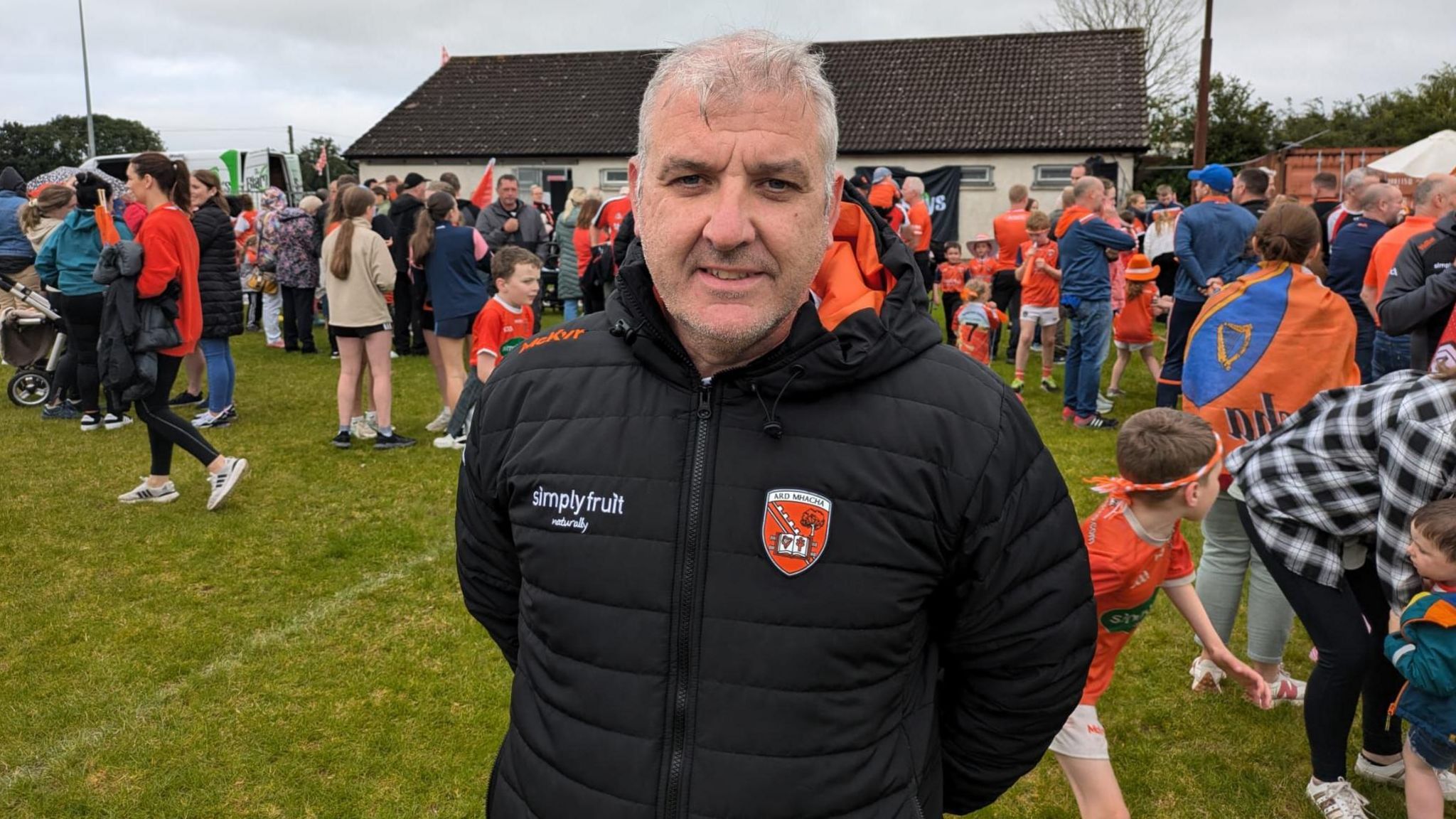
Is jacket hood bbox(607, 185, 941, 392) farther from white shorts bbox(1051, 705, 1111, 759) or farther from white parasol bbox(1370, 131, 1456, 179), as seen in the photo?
white parasol bbox(1370, 131, 1456, 179)

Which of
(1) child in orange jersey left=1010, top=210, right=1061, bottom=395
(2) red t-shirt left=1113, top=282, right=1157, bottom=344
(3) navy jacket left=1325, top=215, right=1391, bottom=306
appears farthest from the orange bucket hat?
(3) navy jacket left=1325, top=215, right=1391, bottom=306

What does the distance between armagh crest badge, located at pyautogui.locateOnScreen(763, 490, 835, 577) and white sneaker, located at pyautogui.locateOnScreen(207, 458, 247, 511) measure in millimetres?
5899

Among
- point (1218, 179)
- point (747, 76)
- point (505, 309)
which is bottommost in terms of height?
point (505, 309)

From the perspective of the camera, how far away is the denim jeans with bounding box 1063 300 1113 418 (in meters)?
8.66

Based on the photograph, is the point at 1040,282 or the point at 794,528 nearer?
the point at 794,528

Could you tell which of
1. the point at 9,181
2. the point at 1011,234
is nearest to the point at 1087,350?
the point at 1011,234

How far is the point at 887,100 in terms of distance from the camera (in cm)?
2781

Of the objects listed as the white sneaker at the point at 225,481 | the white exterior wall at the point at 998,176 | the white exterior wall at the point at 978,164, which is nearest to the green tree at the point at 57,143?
the white exterior wall at the point at 978,164

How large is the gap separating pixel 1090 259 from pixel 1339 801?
597cm

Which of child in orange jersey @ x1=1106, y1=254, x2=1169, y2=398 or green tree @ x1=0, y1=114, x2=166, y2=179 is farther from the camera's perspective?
green tree @ x1=0, y1=114, x2=166, y2=179

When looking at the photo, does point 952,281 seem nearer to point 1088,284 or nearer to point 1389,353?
point 1088,284

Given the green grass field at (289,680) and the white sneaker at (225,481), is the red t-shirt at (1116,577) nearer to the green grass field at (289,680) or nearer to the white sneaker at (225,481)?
the green grass field at (289,680)

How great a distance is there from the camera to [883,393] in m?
1.60

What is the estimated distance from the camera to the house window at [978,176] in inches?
992
